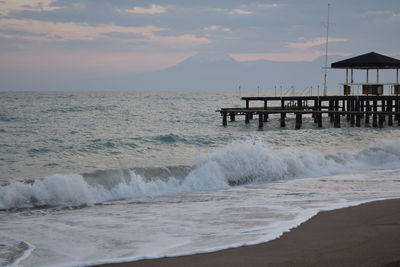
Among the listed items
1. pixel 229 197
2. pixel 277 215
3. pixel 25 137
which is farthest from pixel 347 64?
pixel 277 215

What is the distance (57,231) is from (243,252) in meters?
3.22

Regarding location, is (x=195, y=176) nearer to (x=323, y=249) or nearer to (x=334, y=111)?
(x=323, y=249)

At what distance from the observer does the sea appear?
6.84 m

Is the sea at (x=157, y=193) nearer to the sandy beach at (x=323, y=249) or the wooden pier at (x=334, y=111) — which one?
the sandy beach at (x=323, y=249)

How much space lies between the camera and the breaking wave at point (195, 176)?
11234 millimetres

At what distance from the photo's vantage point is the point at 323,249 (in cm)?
605

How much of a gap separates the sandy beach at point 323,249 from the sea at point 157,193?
283 millimetres

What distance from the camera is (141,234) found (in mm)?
7387

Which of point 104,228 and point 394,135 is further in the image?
point 394,135

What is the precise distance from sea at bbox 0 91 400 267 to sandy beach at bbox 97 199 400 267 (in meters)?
0.28

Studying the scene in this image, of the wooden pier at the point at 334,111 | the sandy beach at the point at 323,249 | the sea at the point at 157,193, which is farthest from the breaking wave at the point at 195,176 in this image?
the wooden pier at the point at 334,111

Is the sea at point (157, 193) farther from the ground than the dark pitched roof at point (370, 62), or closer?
closer

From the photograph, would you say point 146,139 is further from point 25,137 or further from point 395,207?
point 395,207

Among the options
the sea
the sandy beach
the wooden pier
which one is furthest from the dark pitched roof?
the sandy beach
